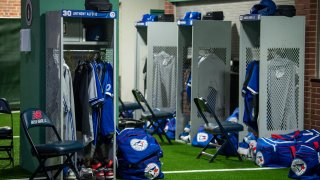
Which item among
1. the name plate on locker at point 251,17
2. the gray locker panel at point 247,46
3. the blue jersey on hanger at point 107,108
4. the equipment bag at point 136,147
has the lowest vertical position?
the equipment bag at point 136,147

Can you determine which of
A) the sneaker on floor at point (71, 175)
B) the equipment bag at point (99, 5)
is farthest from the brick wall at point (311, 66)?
the sneaker on floor at point (71, 175)

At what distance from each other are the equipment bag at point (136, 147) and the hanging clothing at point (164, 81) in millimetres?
3906

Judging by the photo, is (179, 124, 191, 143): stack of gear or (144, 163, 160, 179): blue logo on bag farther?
(179, 124, 191, 143): stack of gear

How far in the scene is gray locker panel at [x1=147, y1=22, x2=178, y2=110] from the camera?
1278 cm

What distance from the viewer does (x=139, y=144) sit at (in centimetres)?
891

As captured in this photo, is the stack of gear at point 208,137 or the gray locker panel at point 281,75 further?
the stack of gear at point 208,137

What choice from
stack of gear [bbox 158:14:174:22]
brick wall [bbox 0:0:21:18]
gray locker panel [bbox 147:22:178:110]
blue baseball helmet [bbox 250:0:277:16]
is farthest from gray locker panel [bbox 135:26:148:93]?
brick wall [bbox 0:0:21:18]

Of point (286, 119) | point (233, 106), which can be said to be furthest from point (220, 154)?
point (233, 106)

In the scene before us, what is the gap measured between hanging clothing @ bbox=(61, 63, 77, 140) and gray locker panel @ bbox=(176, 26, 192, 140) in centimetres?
385

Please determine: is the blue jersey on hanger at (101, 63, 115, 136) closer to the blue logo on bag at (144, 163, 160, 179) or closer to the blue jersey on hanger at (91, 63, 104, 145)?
the blue jersey on hanger at (91, 63, 104, 145)

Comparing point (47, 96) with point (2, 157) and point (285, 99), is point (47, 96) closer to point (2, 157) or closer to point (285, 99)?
point (2, 157)

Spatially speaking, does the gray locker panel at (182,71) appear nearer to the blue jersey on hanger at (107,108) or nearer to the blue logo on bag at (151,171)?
the blue logo on bag at (151,171)

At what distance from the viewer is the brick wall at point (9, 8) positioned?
1641 centimetres

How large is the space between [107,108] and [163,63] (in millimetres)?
4405
